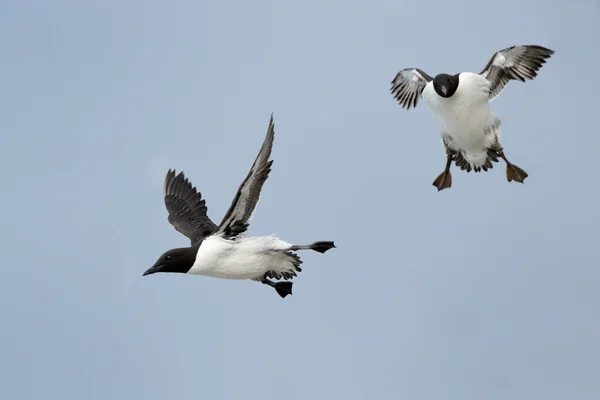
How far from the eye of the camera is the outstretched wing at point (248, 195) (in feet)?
50.6

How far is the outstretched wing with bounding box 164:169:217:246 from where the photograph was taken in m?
18.3

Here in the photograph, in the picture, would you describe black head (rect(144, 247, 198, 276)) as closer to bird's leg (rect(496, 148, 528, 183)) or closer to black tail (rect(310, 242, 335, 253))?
black tail (rect(310, 242, 335, 253))

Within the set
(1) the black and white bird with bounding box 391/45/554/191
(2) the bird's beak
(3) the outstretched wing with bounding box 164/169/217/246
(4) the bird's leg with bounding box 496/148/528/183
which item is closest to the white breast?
(1) the black and white bird with bounding box 391/45/554/191

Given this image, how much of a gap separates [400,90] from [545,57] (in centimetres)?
272

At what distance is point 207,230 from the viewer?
17797mm

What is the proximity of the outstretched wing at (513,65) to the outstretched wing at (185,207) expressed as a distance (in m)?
5.25

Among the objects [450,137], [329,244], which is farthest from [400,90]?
[329,244]

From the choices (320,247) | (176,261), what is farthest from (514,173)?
(176,261)

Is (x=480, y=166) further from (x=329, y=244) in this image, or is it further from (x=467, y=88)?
(x=329, y=244)

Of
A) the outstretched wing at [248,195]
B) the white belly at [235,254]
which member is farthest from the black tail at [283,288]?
the outstretched wing at [248,195]

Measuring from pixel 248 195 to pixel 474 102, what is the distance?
13.6ft

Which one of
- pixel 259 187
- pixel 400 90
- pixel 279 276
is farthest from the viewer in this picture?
pixel 400 90

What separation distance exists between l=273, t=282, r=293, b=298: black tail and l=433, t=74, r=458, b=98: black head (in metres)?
3.83

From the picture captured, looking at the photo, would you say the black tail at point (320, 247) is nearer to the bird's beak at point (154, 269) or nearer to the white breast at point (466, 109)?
the bird's beak at point (154, 269)
